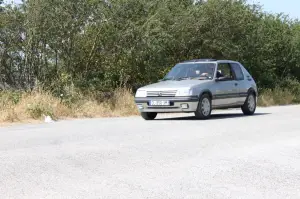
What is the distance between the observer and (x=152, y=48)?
74.0ft

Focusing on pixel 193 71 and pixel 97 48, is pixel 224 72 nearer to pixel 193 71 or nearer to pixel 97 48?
pixel 193 71

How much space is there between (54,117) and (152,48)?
650 centimetres

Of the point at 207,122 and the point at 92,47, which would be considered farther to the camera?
the point at 92,47

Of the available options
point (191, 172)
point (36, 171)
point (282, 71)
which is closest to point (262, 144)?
point (191, 172)

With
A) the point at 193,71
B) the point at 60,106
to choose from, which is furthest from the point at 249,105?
the point at 60,106

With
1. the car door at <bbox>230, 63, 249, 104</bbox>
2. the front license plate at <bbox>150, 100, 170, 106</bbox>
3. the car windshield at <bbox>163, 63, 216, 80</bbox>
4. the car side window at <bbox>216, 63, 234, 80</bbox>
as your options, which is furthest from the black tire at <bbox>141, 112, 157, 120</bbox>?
the car door at <bbox>230, 63, 249, 104</bbox>

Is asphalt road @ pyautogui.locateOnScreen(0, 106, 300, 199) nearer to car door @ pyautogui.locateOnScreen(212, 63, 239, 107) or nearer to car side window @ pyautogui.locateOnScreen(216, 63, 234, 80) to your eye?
car door @ pyautogui.locateOnScreen(212, 63, 239, 107)

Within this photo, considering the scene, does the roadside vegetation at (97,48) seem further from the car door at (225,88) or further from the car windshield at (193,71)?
the car door at (225,88)

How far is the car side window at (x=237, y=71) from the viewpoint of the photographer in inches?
724

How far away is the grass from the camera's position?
16.8 metres

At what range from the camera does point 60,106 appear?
18.0 metres

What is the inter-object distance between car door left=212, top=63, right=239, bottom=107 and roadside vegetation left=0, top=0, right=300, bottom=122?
341 centimetres

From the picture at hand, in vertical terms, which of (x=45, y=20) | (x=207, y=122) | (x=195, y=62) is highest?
(x=45, y=20)

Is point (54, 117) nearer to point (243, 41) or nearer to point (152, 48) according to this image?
point (152, 48)
